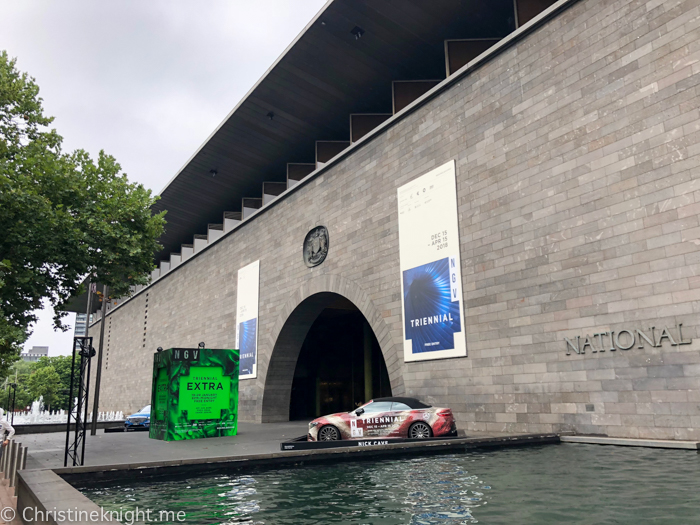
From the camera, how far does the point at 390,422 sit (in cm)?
1452

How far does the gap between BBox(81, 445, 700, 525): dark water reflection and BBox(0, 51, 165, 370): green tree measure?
8446 mm

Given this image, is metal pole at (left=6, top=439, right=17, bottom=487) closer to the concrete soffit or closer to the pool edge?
the pool edge

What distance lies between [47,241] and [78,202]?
6.47 feet

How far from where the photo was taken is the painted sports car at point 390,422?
46.9ft

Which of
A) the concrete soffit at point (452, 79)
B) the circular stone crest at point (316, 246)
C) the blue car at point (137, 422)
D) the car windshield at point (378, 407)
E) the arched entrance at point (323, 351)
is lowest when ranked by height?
the blue car at point (137, 422)

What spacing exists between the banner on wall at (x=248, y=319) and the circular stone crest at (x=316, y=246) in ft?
16.0

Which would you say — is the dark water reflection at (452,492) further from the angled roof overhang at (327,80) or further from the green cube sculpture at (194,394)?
the angled roof overhang at (327,80)

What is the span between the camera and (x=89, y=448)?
1459 cm

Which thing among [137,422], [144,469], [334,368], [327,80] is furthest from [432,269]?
[334,368]

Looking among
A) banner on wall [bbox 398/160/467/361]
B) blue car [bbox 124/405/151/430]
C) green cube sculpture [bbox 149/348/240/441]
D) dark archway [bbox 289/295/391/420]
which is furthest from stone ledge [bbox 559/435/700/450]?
blue car [bbox 124/405/151/430]

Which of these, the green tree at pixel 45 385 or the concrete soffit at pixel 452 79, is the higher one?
the concrete soffit at pixel 452 79

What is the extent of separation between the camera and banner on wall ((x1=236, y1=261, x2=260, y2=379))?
28406 millimetres

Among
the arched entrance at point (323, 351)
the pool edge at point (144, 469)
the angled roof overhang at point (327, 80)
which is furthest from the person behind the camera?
the arched entrance at point (323, 351)
